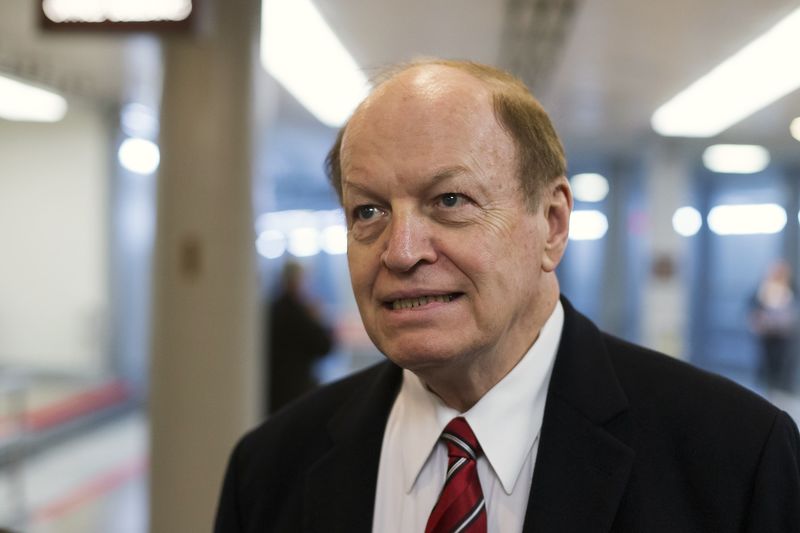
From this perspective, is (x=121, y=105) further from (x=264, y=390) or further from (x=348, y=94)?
(x=264, y=390)

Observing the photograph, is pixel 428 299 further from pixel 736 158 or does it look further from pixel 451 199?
pixel 736 158

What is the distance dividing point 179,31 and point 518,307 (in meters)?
2.05

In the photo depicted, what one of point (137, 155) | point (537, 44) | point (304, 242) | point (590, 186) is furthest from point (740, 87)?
point (304, 242)

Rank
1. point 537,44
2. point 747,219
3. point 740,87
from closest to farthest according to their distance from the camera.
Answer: point 537,44
point 740,87
point 747,219

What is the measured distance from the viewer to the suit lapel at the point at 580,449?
1.20 m

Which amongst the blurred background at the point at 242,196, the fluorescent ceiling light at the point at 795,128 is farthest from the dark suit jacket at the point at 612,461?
the fluorescent ceiling light at the point at 795,128

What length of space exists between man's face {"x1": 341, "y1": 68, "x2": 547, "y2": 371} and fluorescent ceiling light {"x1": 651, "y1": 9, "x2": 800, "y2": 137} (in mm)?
4667

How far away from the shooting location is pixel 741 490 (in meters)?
1.16

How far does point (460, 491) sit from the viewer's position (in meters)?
1.25

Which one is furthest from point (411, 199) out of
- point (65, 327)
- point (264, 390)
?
point (65, 327)

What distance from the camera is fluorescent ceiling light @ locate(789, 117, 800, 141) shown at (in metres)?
9.48

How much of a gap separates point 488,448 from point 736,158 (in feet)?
41.5

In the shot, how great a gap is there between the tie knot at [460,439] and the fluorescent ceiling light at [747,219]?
14593 millimetres

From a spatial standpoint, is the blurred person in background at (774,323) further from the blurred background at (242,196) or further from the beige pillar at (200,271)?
the beige pillar at (200,271)
